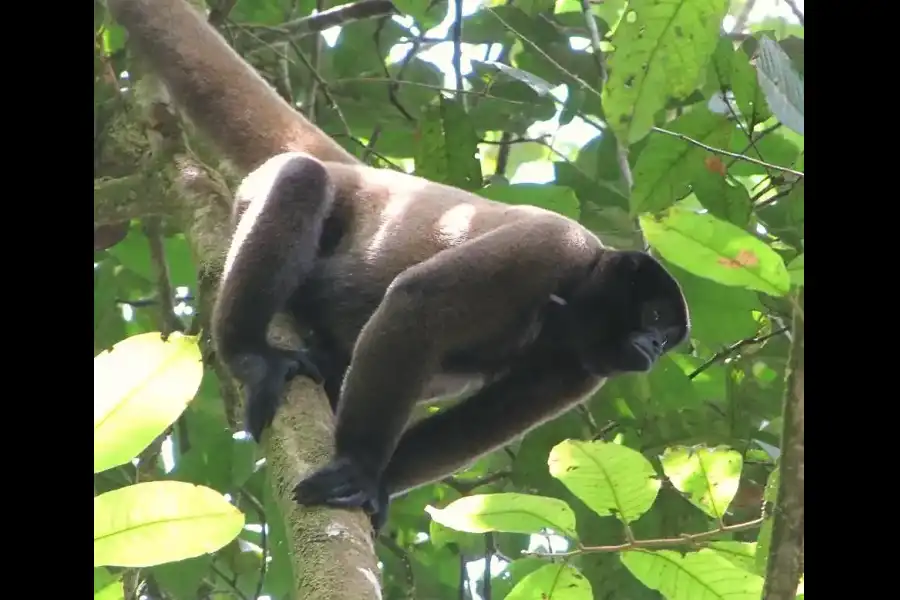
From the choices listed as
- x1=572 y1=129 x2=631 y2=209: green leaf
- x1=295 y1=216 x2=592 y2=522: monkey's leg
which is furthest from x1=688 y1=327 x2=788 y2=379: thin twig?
x1=295 y1=216 x2=592 y2=522: monkey's leg

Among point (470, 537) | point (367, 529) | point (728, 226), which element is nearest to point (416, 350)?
point (367, 529)

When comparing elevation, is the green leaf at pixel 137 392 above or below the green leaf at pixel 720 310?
above

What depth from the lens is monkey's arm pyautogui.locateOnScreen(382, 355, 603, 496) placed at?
3664 mm

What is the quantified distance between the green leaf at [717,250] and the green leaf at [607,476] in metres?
0.53

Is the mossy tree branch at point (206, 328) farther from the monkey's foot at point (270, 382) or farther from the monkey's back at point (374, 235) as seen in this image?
the monkey's back at point (374, 235)

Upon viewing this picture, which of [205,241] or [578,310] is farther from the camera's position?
[578,310]

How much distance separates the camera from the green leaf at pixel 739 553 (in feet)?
9.27

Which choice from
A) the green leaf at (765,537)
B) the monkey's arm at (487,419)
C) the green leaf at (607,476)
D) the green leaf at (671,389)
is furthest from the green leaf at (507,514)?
the green leaf at (671,389)

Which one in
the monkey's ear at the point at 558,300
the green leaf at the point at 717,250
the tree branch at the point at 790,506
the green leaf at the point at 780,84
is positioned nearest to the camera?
the tree branch at the point at 790,506

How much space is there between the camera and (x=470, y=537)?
4336 mm

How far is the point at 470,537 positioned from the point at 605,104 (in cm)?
214

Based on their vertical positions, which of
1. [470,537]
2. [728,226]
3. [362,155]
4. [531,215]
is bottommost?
[470,537]

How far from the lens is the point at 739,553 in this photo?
9.36ft
